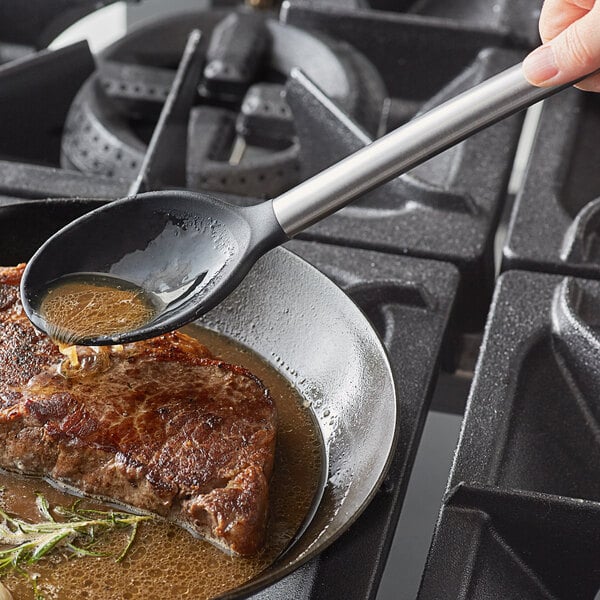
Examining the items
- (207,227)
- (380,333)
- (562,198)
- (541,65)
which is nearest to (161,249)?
(207,227)

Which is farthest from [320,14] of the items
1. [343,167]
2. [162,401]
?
[162,401]

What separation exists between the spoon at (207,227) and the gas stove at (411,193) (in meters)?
0.26

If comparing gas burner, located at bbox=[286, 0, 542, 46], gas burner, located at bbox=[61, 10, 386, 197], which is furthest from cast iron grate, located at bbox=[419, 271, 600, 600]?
gas burner, located at bbox=[286, 0, 542, 46]

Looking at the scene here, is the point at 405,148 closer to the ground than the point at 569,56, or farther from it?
closer to the ground

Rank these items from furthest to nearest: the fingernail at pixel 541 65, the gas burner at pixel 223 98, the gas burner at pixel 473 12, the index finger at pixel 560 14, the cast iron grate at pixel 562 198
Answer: the gas burner at pixel 473 12 → the gas burner at pixel 223 98 → the cast iron grate at pixel 562 198 → the index finger at pixel 560 14 → the fingernail at pixel 541 65

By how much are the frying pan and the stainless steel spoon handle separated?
0.62 feet

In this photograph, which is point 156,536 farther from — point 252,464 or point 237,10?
point 237,10

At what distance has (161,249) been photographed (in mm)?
1335

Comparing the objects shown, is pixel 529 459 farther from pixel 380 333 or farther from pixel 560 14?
pixel 560 14

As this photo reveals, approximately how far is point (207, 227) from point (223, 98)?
2.93 ft

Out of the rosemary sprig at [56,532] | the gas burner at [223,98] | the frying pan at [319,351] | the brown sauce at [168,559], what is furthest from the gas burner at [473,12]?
the rosemary sprig at [56,532]

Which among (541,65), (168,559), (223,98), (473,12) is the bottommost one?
(168,559)

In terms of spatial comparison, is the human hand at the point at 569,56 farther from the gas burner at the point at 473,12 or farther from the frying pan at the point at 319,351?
the gas burner at the point at 473,12

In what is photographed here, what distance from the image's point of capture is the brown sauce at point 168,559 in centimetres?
109
